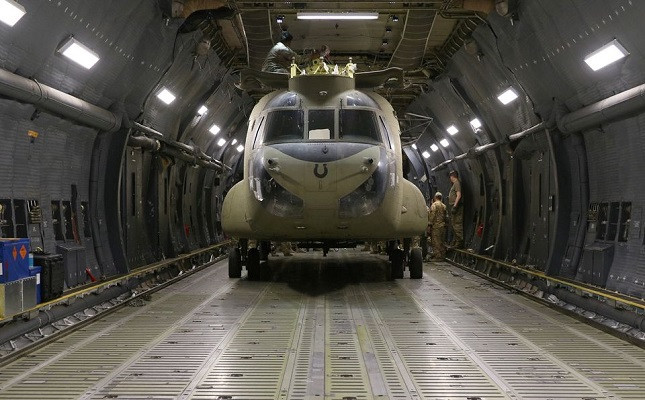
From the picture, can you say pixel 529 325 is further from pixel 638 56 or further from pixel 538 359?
pixel 638 56

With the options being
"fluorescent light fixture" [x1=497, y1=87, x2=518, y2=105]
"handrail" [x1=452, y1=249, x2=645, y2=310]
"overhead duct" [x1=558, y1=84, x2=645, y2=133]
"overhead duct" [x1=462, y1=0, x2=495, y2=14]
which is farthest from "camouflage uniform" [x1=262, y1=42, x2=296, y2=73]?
"handrail" [x1=452, y1=249, x2=645, y2=310]

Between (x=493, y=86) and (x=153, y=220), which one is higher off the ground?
(x=493, y=86)

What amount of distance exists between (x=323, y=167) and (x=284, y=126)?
1313 millimetres

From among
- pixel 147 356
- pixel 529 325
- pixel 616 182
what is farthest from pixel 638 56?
pixel 147 356

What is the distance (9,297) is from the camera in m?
6.54

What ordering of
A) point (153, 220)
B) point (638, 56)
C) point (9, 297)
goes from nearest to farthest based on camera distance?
1. point (9, 297)
2. point (638, 56)
3. point (153, 220)

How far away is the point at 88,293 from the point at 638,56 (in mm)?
7368

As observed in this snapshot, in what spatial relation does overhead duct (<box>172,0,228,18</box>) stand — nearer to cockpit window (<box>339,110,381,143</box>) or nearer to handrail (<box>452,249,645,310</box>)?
cockpit window (<box>339,110,381,143</box>)

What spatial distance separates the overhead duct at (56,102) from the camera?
23.6ft

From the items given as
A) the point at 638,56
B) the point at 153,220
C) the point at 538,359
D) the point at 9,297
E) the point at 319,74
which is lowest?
the point at 538,359

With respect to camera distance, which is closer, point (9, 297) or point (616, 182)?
point (9, 297)

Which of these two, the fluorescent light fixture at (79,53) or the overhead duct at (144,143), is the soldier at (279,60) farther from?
the fluorescent light fixture at (79,53)

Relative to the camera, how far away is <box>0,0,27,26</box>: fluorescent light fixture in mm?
6594

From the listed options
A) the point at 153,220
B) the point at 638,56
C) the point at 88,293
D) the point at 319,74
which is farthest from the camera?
the point at 153,220
